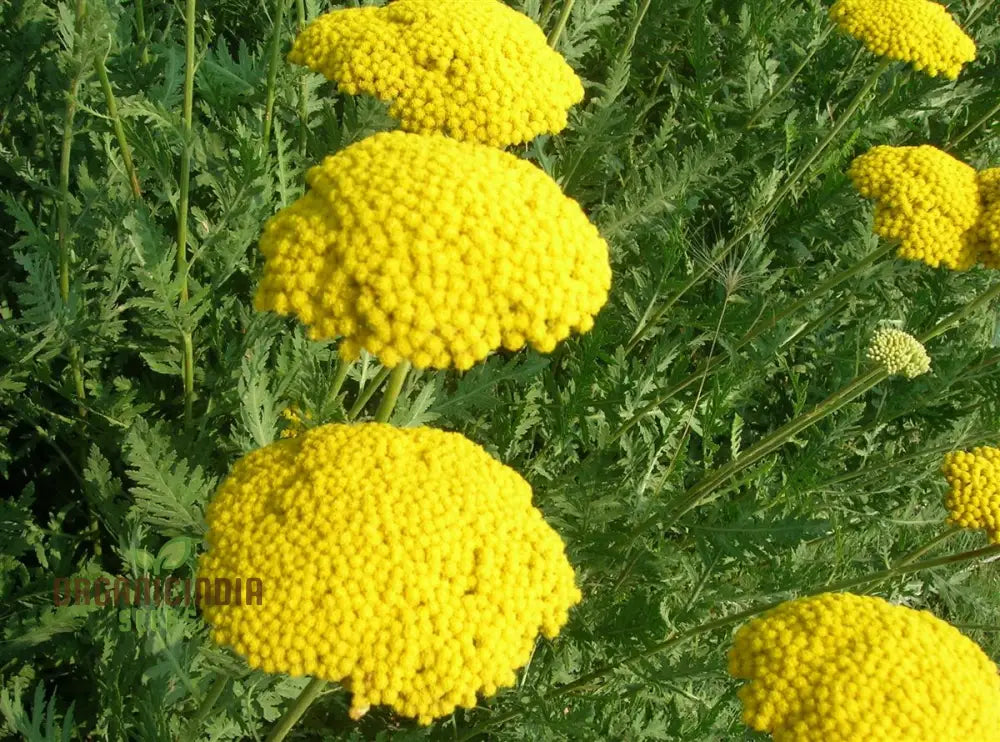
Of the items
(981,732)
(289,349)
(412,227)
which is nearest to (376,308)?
(412,227)

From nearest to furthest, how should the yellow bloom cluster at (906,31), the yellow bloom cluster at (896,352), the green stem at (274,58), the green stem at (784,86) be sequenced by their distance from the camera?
the green stem at (274,58)
the yellow bloom cluster at (896,352)
the yellow bloom cluster at (906,31)
the green stem at (784,86)

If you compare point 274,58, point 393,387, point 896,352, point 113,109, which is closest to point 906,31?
point 896,352

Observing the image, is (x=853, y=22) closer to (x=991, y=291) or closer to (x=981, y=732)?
(x=991, y=291)

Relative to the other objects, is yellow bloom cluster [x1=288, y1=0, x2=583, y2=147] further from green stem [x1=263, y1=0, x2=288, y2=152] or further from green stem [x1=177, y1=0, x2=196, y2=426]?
green stem [x1=177, y1=0, x2=196, y2=426]

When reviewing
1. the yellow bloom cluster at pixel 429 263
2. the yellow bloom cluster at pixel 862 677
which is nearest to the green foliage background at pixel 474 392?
the yellow bloom cluster at pixel 862 677

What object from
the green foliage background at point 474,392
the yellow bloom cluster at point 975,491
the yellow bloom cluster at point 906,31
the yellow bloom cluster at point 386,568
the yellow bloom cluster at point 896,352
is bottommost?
the green foliage background at point 474,392

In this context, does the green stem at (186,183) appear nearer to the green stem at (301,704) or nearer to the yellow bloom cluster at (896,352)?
the green stem at (301,704)
